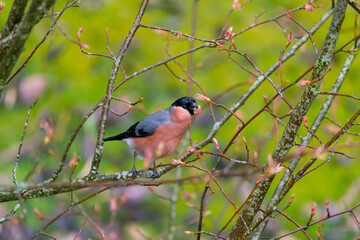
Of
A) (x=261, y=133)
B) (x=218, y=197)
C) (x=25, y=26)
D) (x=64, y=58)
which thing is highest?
(x=64, y=58)

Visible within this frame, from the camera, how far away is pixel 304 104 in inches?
66.2

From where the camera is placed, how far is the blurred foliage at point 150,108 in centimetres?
332

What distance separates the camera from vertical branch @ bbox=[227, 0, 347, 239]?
1.65m

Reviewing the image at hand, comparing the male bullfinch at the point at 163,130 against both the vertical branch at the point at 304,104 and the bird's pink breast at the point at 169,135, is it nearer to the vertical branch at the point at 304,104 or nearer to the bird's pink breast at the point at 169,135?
the bird's pink breast at the point at 169,135

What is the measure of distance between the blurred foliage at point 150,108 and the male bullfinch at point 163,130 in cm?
56

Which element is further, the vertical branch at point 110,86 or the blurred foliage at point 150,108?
the blurred foliage at point 150,108

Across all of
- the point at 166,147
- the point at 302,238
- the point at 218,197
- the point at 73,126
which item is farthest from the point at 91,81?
the point at 302,238

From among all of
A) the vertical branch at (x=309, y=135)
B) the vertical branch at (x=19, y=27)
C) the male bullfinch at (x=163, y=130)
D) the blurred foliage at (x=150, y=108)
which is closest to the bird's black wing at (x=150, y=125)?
the male bullfinch at (x=163, y=130)

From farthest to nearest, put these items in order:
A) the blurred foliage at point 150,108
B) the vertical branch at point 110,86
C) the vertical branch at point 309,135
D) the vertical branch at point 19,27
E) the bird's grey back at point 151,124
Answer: the blurred foliage at point 150,108
the bird's grey back at point 151,124
the vertical branch at point 309,135
the vertical branch at point 110,86
the vertical branch at point 19,27

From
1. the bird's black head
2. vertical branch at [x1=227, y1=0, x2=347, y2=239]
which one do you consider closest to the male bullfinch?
the bird's black head

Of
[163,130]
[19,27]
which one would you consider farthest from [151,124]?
[19,27]

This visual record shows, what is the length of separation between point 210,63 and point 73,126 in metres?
1.15

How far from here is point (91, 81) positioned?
3.71 meters

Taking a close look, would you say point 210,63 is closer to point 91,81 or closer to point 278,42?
point 278,42
